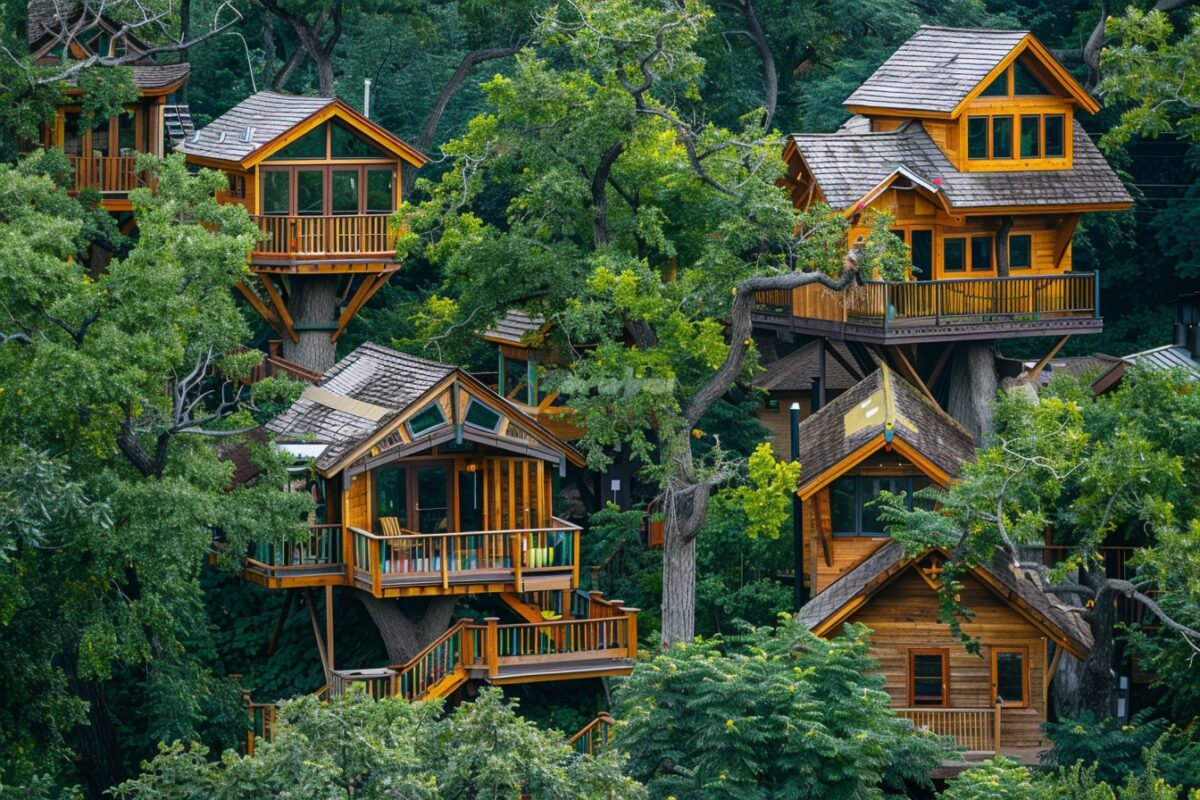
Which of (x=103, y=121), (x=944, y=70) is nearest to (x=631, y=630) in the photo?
(x=944, y=70)

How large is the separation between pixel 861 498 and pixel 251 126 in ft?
55.7

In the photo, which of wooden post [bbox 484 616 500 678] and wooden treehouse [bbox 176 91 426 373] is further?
wooden treehouse [bbox 176 91 426 373]

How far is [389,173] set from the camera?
53.6 metres

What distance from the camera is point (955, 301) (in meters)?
48.6

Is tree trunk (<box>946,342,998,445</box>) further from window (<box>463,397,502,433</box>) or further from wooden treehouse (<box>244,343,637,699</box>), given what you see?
window (<box>463,397,502,433</box>)

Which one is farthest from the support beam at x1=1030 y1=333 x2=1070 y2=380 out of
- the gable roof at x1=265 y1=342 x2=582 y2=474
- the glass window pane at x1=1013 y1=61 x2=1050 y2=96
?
the gable roof at x1=265 y1=342 x2=582 y2=474

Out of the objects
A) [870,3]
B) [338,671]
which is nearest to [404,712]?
[338,671]

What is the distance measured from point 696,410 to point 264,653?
922cm

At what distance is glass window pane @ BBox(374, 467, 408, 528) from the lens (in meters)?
44.4

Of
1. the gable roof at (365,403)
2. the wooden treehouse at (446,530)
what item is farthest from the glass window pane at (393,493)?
the gable roof at (365,403)

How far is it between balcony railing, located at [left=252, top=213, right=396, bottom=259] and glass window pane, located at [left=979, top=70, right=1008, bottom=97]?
1280 cm

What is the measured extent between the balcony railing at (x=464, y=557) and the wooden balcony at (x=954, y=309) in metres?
8.35

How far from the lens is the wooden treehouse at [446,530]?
42.6 meters

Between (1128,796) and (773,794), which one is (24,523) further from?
(1128,796)
